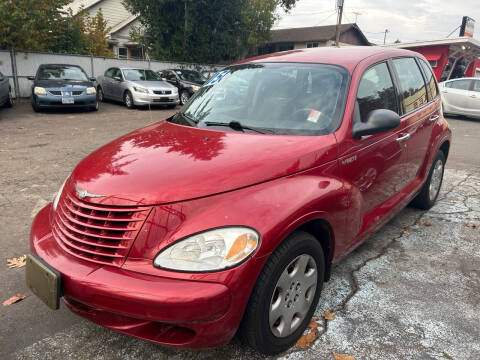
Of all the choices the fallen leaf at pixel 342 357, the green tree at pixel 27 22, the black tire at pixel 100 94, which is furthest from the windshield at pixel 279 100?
the green tree at pixel 27 22

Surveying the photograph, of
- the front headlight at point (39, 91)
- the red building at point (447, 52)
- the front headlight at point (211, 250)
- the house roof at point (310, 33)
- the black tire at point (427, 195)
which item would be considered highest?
the house roof at point (310, 33)

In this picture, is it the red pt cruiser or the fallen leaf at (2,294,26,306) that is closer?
the red pt cruiser

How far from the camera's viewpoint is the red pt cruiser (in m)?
1.91

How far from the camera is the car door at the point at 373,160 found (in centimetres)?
278

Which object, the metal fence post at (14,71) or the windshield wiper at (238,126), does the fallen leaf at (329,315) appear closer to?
the windshield wiper at (238,126)

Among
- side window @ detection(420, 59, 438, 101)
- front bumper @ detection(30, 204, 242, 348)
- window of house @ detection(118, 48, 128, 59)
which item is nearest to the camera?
front bumper @ detection(30, 204, 242, 348)

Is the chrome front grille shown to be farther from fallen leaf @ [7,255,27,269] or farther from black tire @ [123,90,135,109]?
black tire @ [123,90,135,109]

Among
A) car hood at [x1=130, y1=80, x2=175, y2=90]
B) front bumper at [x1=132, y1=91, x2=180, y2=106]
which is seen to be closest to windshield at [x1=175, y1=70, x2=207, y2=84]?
car hood at [x1=130, y1=80, x2=175, y2=90]

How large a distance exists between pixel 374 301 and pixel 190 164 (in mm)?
1765

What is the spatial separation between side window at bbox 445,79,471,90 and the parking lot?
1023cm

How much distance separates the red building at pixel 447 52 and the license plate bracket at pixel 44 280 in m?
24.3

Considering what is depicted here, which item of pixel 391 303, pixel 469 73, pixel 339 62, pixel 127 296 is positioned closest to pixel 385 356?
pixel 391 303

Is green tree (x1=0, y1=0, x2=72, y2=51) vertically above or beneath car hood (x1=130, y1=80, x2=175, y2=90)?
above

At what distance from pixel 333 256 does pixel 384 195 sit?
3.20ft
